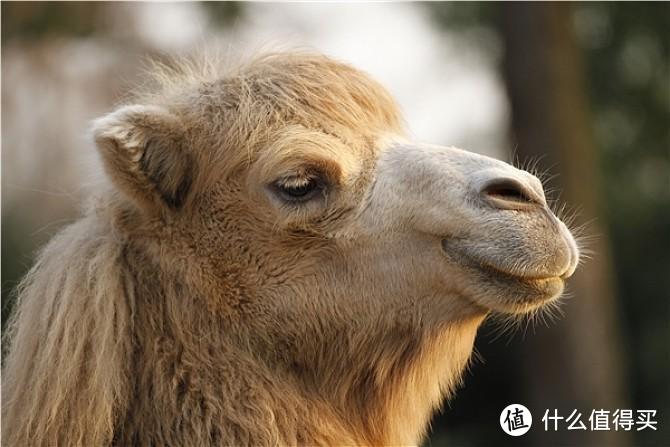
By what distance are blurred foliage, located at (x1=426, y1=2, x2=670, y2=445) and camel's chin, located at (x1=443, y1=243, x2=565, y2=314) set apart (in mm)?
9982

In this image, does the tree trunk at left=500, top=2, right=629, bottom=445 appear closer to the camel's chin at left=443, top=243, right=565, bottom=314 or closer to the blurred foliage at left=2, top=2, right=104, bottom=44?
the blurred foliage at left=2, top=2, right=104, bottom=44

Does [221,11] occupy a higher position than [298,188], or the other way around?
[221,11]

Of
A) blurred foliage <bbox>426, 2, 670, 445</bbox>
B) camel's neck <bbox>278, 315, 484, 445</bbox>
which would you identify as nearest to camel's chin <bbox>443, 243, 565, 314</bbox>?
camel's neck <bbox>278, 315, 484, 445</bbox>

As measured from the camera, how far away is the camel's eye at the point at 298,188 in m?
4.23

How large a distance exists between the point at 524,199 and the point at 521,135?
27.3 ft

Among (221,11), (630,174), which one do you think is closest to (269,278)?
(221,11)

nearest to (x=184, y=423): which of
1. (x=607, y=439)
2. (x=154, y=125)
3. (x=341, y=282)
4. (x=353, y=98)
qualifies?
(x=341, y=282)

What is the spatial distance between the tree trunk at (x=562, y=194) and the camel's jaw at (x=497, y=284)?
293 inches

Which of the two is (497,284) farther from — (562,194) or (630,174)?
(630,174)

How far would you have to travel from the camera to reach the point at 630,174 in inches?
639

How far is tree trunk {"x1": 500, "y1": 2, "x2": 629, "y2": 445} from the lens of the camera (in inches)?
457

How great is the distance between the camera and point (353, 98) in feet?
15.0

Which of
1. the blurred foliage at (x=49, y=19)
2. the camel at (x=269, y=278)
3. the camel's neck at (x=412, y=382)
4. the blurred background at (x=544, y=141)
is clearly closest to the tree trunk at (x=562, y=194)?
the blurred background at (x=544, y=141)

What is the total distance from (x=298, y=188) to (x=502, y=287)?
891 millimetres
